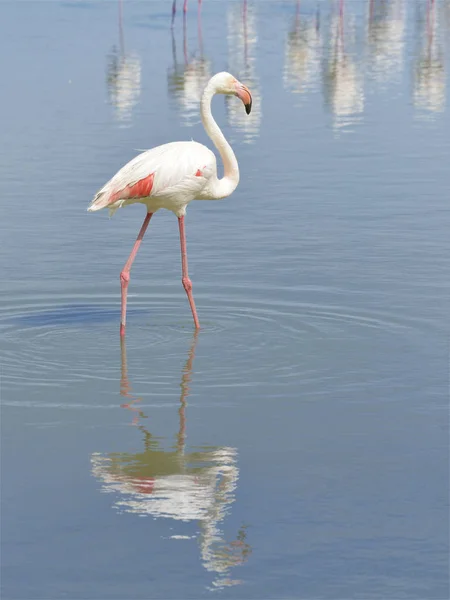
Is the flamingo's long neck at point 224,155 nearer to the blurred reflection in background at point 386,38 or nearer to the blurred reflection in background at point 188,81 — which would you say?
the blurred reflection in background at point 188,81

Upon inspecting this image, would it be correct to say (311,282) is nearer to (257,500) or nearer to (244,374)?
(244,374)

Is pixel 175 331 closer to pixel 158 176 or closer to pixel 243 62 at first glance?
pixel 158 176

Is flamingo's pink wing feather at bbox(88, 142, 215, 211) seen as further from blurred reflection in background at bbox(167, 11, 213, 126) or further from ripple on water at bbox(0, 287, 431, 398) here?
blurred reflection in background at bbox(167, 11, 213, 126)

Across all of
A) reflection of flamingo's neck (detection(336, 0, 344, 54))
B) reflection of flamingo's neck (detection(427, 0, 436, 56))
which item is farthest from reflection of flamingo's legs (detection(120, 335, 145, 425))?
reflection of flamingo's neck (detection(336, 0, 344, 54))

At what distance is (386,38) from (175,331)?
23.1 metres

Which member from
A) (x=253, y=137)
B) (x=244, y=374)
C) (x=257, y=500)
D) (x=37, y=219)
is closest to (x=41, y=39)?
(x=253, y=137)

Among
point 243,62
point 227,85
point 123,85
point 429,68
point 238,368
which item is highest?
point 227,85

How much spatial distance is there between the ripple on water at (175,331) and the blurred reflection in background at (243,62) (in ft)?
23.7

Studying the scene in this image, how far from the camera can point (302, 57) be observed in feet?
83.9

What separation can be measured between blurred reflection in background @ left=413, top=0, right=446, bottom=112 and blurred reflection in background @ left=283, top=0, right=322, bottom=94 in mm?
1810

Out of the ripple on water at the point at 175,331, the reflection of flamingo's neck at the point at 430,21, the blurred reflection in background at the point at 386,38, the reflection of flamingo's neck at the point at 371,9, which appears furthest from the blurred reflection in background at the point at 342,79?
the ripple on water at the point at 175,331

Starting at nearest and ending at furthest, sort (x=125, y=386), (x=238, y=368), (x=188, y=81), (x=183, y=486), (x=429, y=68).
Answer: (x=183, y=486)
(x=125, y=386)
(x=238, y=368)
(x=188, y=81)
(x=429, y=68)

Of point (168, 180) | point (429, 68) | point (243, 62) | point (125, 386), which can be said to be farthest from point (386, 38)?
point (125, 386)

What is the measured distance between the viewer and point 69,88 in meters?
21.5
